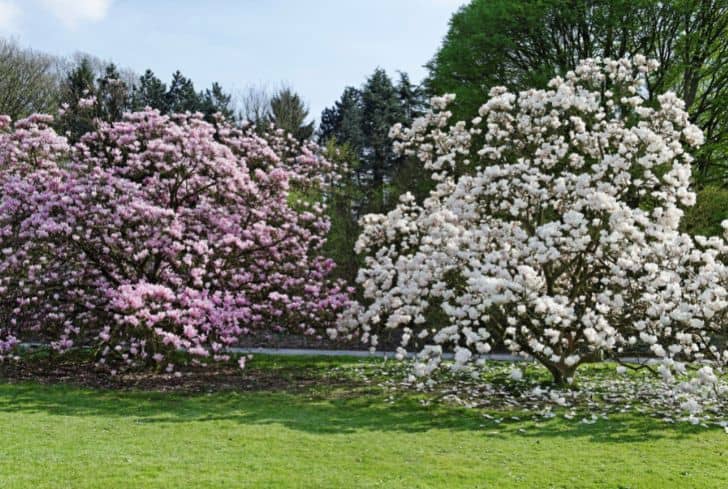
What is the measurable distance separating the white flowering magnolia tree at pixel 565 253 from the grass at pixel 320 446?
122cm

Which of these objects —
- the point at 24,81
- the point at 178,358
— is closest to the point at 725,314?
the point at 178,358

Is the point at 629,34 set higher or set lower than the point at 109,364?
higher

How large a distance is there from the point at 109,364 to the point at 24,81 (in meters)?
31.3

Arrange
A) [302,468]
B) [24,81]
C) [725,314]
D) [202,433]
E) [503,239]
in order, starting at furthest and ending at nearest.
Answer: [24,81] → [503,239] → [725,314] → [202,433] → [302,468]

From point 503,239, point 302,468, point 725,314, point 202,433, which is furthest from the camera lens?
point 503,239

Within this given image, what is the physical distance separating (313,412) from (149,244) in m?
5.57

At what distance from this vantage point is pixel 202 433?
31.7 feet

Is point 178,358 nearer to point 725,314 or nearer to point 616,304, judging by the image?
point 616,304

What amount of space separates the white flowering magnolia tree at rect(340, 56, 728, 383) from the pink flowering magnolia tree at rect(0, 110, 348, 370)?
3.00m

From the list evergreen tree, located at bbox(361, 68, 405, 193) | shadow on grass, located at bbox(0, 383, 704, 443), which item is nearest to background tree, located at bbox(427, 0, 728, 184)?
evergreen tree, located at bbox(361, 68, 405, 193)

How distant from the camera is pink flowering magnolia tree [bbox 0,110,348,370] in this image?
14.2 m

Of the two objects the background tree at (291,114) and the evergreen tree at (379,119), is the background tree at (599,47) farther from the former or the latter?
the background tree at (291,114)

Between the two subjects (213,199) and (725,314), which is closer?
(725,314)

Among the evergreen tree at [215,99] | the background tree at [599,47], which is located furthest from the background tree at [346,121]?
the background tree at [599,47]
